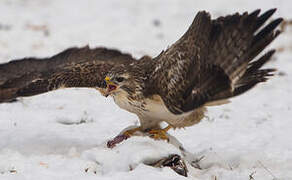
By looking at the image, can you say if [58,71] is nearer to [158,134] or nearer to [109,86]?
[109,86]

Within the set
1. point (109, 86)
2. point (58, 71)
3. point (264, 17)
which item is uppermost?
point (58, 71)

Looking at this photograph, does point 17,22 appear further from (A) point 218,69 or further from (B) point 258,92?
(A) point 218,69

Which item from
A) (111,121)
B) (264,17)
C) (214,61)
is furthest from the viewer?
(111,121)

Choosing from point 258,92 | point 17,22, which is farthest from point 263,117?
point 17,22

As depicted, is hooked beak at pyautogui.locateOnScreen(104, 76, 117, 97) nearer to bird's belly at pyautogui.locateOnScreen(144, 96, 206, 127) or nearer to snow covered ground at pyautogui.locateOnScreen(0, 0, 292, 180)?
bird's belly at pyautogui.locateOnScreen(144, 96, 206, 127)

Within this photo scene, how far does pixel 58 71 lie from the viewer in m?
5.88

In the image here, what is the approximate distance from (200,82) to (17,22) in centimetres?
807

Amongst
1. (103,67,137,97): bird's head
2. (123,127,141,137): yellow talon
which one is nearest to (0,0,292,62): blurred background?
(123,127,141,137): yellow talon

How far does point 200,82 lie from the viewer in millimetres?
4656

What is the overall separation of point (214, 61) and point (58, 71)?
197 centimetres

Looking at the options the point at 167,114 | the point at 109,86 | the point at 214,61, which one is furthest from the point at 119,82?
the point at 214,61

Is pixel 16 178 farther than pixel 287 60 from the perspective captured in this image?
No

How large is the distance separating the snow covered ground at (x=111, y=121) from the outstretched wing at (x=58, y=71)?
0.63 m

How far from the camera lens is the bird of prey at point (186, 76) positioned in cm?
459
